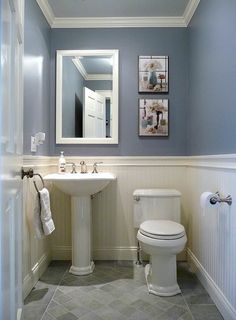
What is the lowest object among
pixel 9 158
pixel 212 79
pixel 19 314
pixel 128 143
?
pixel 19 314

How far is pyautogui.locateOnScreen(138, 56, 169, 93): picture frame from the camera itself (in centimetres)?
258

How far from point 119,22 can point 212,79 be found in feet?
4.04

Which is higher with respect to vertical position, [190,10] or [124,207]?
[190,10]

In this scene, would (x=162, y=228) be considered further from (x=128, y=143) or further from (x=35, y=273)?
(x=35, y=273)

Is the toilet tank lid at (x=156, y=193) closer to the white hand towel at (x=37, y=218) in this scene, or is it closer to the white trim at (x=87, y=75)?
the white hand towel at (x=37, y=218)

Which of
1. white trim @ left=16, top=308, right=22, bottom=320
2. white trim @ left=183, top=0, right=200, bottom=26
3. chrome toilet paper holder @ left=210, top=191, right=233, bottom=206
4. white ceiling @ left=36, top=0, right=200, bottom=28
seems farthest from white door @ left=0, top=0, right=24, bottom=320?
white trim @ left=183, top=0, right=200, bottom=26

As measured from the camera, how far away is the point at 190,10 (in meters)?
2.36

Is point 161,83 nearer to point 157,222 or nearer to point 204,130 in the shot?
point 204,130

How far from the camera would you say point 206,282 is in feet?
6.43

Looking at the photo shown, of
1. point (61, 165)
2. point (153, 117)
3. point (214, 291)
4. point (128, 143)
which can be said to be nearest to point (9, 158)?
point (61, 165)

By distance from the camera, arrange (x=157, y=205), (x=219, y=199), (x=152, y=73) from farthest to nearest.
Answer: (x=152, y=73)
(x=157, y=205)
(x=219, y=199)

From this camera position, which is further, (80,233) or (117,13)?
(117,13)

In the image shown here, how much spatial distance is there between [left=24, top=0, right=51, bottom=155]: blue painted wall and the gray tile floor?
1061mm

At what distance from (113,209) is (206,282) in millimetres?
1041
